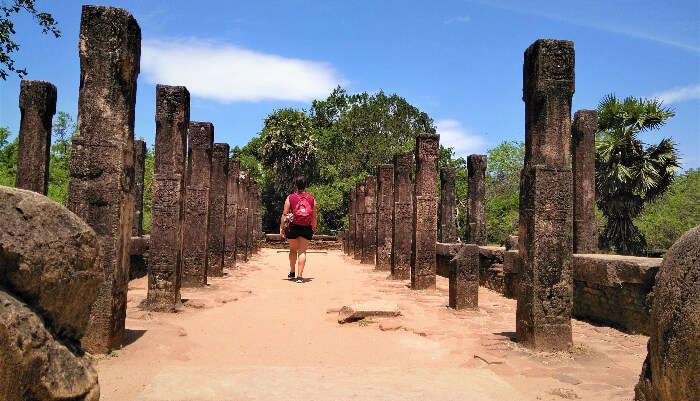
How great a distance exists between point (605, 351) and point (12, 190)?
5925mm

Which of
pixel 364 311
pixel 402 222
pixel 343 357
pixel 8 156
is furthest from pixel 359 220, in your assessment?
pixel 8 156

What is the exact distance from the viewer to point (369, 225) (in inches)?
750

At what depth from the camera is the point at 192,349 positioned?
17.6ft

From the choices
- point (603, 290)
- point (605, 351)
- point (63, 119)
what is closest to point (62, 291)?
point (605, 351)

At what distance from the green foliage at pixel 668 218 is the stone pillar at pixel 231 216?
70.7 feet

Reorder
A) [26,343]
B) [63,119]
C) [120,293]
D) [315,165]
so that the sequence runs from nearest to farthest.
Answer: [26,343]
[120,293]
[315,165]
[63,119]

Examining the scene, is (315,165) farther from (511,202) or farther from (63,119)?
(63,119)

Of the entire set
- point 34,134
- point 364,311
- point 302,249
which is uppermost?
point 34,134

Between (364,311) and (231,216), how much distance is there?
9.30 meters

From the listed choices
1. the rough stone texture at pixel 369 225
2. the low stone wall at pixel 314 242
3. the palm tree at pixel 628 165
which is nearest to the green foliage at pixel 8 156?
the low stone wall at pixel 314 242

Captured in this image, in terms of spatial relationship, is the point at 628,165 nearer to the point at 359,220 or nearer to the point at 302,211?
the point at 359,220

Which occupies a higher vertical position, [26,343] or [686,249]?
[686,249]

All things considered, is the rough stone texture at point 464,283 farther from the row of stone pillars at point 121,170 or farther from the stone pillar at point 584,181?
the stone pillar at point 584,181

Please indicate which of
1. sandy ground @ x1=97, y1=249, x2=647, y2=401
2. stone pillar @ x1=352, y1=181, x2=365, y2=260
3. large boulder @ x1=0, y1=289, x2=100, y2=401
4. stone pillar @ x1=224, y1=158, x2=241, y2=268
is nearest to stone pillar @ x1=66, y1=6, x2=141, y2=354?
sandy ground @ x1=97, y1=249, x2=647, y2=401
